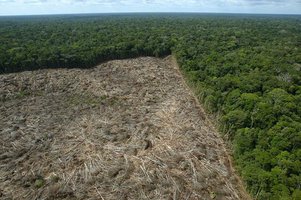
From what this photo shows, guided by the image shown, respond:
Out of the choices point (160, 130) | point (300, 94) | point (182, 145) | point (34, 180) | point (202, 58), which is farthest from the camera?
point (202, 58)

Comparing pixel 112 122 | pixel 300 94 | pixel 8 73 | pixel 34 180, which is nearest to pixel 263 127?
pixel 300 94

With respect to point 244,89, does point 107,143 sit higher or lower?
lower

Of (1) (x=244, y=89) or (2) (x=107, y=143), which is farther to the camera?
(1) (x=244, y=89)

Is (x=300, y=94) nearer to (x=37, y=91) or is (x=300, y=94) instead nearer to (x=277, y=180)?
(x=277, y=180)

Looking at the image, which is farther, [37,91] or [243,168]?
[37,91]

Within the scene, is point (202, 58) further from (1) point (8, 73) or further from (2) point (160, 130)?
(1) point (8, 73)

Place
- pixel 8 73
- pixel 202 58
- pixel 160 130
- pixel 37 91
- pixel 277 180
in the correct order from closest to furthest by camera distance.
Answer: pixel 277 180
pixel 160 130
pixel 37 91
pixel 8 73
pixel 202 58

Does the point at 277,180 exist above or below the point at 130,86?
above
